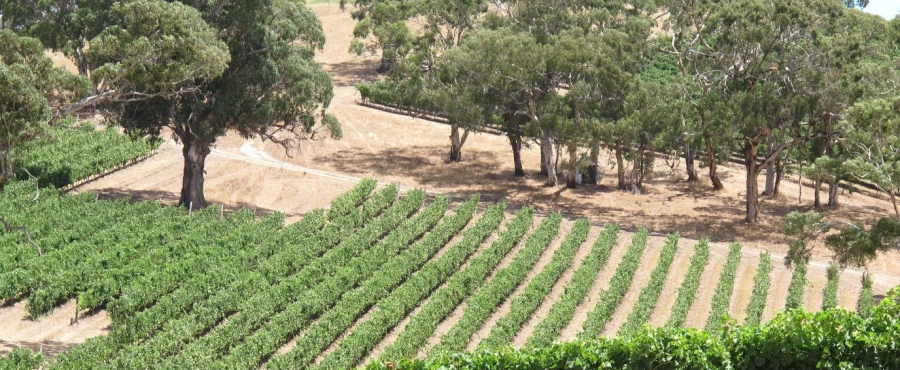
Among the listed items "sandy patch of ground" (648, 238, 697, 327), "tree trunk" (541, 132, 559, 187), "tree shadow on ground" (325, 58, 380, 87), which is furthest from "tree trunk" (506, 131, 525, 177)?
"tree shadow on ground" (325, 58, 380, 87)

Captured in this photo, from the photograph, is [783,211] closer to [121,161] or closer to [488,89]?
[488,89]

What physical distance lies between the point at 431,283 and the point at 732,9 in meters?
20.3

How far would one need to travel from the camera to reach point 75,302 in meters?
39.0

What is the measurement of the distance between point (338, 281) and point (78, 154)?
24.0m

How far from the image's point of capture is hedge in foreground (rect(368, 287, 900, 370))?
24828 millimetres

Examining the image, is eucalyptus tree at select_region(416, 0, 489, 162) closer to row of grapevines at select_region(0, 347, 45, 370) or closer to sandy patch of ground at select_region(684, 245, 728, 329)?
sandy patch of ground at select_region(684, 245, 728, 329)

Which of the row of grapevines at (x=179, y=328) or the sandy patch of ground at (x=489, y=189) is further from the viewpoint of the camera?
the sandy patch of ground at (x=489, y=189)

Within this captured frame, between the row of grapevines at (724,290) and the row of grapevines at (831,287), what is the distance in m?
3.54

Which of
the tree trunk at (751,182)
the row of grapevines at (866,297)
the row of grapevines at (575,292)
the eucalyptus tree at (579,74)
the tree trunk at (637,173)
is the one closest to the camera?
the row of grapevines at (575,292)

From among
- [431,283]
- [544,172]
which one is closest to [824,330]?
[431,283]

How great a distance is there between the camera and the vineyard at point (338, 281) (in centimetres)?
3472

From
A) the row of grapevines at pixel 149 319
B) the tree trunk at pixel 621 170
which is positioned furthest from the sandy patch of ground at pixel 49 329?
the tree trunk at pixel 621 170

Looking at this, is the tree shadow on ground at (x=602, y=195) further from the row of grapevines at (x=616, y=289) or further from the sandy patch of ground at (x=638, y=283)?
the row of grapevines at (x=616, y=289)

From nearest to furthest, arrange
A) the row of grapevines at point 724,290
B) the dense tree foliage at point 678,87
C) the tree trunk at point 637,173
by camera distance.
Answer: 1. the row of grapevines at point 724,290
2. the dense tree foliage at point 678,87
3. the tree trunk at point 637,173
